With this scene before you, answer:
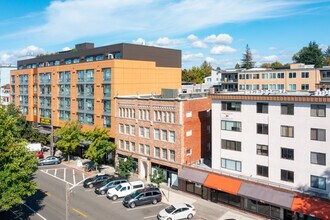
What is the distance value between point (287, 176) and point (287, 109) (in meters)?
7.76

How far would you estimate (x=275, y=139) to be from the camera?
38.8 m

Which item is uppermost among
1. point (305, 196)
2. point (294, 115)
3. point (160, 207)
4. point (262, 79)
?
point (262, 79)

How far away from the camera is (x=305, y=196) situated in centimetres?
3444

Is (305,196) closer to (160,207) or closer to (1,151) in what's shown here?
(160,207)

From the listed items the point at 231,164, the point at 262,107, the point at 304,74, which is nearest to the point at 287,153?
Result: the point at 262,107

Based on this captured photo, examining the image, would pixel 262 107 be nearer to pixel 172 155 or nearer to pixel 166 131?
pixel 166 131

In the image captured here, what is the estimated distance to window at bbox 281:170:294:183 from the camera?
37.5 meters

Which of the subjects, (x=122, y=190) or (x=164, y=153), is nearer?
(x=122, y=190)

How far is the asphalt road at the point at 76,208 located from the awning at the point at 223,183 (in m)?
6.69

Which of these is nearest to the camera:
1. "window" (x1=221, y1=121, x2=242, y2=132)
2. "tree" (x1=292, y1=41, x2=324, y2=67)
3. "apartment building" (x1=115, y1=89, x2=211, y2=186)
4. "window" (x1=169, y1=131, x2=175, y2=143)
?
"window" (x1=221, y1=121, x2=242, y2=132)

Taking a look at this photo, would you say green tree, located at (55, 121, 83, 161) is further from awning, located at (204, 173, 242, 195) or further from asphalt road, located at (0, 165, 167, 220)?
awning, located at (204, 173, 242, 195)

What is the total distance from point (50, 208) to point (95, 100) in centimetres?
2646

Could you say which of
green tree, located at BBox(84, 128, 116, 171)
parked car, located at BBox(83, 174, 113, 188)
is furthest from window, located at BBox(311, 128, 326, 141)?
green tree, located at BBox(84, 128, 116, 171)

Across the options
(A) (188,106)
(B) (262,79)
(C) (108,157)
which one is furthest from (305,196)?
(B) (262,79)
